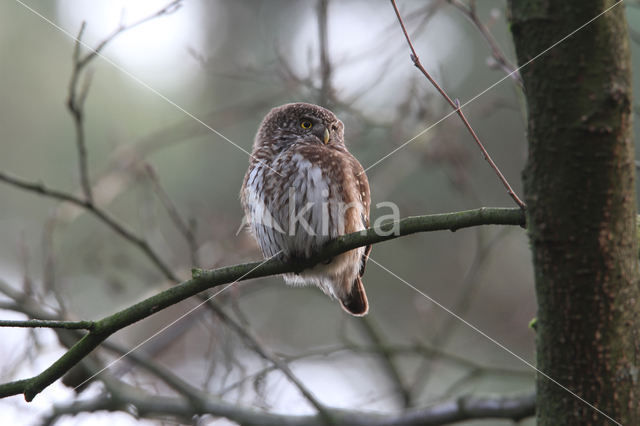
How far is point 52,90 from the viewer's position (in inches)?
417

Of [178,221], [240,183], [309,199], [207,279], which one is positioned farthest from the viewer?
[240,183]

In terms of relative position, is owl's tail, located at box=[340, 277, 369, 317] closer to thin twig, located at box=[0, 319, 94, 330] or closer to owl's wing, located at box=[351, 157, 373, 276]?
owl's wing, located at box=[351, 157, 373, 276]

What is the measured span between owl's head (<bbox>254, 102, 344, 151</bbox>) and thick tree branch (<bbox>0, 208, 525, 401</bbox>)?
4.90 feet

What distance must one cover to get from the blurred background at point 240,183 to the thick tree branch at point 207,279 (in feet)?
4.61

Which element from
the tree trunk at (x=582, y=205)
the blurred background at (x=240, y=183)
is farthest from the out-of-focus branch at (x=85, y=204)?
the tree trunk at (x=582, y=205)

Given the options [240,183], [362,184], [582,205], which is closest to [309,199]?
[362,184]

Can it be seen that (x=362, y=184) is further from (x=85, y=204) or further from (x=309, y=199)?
(x=85, y=204)

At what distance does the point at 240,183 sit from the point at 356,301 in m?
7.07

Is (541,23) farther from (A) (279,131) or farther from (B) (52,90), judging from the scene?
(B) (52,90)

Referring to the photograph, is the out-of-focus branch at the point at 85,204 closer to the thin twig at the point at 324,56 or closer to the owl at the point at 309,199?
the owl at the point at 309,199

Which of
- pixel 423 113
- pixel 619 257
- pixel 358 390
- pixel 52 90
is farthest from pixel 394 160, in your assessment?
pixel 52 90

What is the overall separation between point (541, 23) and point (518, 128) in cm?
911

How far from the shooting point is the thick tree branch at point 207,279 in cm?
205

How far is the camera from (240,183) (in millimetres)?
10766
